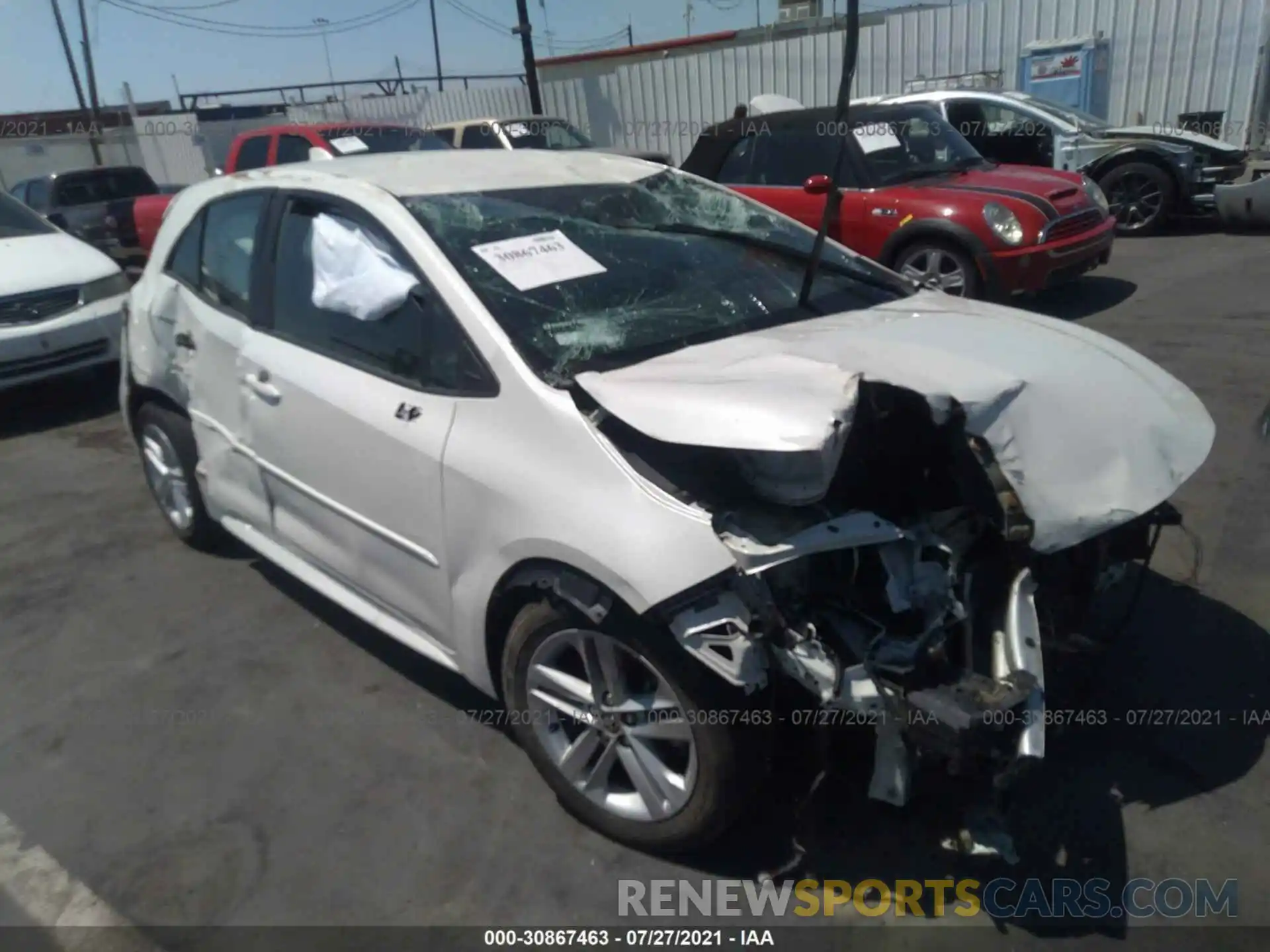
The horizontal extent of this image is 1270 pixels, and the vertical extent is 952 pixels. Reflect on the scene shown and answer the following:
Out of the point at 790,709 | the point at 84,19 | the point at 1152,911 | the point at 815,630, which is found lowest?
the point at 1152,911

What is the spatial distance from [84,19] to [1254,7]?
3061 cm

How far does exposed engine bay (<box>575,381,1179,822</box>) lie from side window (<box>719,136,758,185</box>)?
6236 millimetres

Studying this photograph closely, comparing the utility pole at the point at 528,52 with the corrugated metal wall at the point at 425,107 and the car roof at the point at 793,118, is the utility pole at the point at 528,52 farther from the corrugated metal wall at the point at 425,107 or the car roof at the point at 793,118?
the car roof at the point at 793,118

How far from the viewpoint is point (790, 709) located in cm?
234

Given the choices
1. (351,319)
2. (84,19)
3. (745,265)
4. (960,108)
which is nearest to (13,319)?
(351,319)

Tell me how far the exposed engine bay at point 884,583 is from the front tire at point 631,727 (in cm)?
13

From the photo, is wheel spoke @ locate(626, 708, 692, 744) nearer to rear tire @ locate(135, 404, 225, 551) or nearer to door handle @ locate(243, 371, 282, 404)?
door handle @ locate(243, 371, 282, 404)

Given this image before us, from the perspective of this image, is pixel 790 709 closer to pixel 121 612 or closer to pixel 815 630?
pixel 815 630

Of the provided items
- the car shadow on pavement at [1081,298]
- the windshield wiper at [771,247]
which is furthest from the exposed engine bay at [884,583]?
the car shadow on pavement at [1081,298]

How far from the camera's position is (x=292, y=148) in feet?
35.7

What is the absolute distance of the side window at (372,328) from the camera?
2695 mm

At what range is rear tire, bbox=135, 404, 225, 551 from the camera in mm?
4094

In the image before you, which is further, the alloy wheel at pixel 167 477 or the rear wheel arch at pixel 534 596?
the alloy wheel at pixel 167 477

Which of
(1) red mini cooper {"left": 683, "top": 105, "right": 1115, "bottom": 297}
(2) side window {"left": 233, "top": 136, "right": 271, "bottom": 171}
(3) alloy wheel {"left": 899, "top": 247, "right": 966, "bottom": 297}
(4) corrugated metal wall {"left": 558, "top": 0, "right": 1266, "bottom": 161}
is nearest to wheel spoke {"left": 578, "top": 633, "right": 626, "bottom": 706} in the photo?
(1) red mini cooper {"left": 683, "top": 105, "right": 1115, "bottom": 297}
